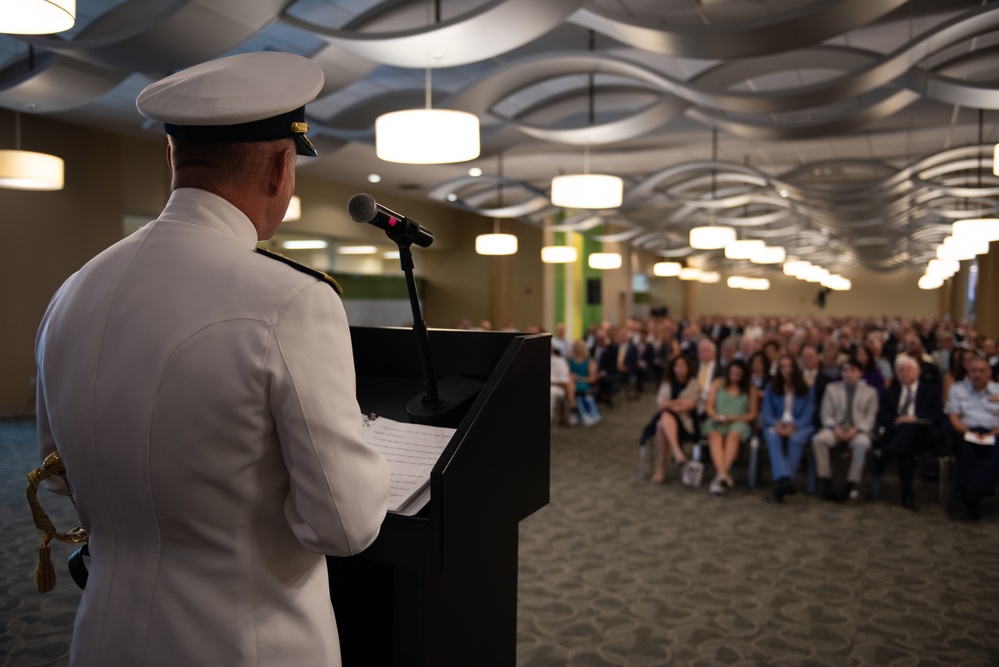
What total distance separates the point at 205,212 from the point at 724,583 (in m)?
4.27

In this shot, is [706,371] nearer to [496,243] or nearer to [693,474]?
[693,474]

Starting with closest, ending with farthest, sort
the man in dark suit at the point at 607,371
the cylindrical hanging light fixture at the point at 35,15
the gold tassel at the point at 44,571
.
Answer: the gold tassel at the point at 44,571 → the cylindrical hanging light fixture at the point at 35,15 → the man in dark suit at the point at 607,371

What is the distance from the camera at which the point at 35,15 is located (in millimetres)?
3441

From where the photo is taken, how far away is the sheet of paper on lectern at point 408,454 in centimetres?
147

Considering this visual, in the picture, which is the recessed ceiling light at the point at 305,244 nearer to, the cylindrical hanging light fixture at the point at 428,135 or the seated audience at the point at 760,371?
the seated audience at the point at 760,371

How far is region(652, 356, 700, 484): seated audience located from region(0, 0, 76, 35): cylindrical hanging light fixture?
5928 millimetres

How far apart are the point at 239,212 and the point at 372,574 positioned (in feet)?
3.79

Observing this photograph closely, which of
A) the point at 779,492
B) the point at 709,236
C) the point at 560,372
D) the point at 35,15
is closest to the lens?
the point at 35,15

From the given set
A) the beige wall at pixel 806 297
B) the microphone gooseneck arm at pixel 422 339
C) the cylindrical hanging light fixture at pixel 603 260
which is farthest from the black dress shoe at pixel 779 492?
the beige wall at pixel 806 297

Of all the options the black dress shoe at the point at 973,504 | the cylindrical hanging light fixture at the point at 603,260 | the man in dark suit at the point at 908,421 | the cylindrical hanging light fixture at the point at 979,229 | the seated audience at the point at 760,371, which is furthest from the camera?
the cylindrical hanging light fixture at the point at 603,260

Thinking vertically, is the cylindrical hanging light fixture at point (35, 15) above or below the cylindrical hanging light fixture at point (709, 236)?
below

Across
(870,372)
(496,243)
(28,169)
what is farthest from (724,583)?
(496,243)

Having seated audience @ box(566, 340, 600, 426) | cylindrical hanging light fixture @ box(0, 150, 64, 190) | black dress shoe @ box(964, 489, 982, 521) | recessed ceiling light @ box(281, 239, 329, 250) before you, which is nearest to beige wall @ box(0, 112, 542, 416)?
recessed ceiling light @ box(281, 239, 329, 250)

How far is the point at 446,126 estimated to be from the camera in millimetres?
4973
